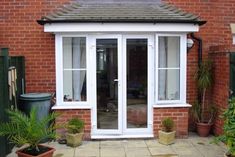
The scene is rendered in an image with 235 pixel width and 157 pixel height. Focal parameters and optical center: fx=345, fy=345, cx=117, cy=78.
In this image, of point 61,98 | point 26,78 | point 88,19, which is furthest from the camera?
point 26,78

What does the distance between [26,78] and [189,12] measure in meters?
4.36

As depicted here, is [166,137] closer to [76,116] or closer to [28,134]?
[76,116]

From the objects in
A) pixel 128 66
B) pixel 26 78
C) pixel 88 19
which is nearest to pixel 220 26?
pixel 128 66

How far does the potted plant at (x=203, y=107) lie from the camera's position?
811 centimetres

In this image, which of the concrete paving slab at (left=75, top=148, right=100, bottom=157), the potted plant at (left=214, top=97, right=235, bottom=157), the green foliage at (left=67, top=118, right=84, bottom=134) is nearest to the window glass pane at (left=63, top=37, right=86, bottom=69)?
the green foliage at (left=67, top=118, right=84, bottom=134)

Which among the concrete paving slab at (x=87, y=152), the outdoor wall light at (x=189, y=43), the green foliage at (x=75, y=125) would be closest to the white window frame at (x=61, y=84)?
the green foliage at (x=75, y=125)

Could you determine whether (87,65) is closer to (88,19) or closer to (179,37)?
(88,19)

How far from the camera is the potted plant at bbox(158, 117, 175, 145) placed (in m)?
7.45

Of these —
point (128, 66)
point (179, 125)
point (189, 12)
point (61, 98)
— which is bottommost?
point (179, 125)

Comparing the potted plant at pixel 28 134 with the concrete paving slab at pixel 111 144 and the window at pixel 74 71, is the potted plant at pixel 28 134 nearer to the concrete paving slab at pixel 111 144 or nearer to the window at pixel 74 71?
the concrete paving slab at pixel 111 144

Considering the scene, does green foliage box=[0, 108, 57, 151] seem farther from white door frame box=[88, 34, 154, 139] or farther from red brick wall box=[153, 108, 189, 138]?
red brick wall box=[153, 108, 189, 138]

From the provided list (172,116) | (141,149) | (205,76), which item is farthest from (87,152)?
(205,76)

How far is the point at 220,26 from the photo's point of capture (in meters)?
8.77

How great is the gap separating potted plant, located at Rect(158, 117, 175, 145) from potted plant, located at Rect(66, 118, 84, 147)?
5.68 ft
